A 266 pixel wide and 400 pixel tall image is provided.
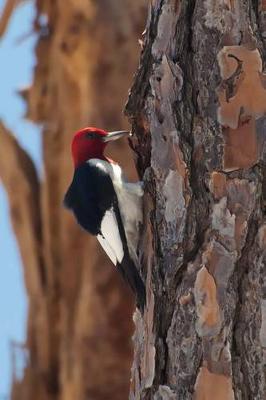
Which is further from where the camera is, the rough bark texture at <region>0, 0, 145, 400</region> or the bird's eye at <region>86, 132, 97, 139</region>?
the rough bark texture at <region>0, 0, 145, 400</region>

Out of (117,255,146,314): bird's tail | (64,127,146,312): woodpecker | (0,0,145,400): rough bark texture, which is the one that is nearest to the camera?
(117,255,146,314): bird's tail

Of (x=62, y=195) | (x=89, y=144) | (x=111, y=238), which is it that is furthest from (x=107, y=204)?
(x=62, y=195)

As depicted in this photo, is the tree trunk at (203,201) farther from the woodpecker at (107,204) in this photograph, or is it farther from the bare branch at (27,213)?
the bare branch at (27,213)

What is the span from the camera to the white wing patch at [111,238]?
291 cm

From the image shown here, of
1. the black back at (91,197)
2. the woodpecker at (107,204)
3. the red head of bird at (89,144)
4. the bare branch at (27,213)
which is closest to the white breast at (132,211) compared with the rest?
the woodpecker at (107,204)

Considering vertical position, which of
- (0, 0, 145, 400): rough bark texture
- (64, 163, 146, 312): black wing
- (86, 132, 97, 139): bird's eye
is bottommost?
(0, 0, 145, 400): rough bark texture

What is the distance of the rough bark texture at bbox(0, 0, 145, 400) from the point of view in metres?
5.48

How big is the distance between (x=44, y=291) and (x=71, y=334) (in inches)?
10.0

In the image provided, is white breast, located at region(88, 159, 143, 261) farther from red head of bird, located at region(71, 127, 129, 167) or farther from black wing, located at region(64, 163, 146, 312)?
red head of bird, located at region(71, 127, 129, 167)

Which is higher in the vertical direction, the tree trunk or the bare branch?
the tree trunk

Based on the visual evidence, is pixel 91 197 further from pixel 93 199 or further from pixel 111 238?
pixel 111 238

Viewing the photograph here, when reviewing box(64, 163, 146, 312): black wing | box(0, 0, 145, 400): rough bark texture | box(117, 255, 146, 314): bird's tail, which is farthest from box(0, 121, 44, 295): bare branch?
box(117, 255, 146, 314): bird's tail

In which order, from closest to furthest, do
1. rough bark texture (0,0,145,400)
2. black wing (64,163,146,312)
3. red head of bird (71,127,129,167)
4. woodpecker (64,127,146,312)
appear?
woodpecker (64,127,146,312), black wing (64,163,146,312), red head of bird (71,127,129,167), rough bark texture (0,0,145,400)

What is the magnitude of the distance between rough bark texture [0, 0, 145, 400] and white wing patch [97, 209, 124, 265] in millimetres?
2325
